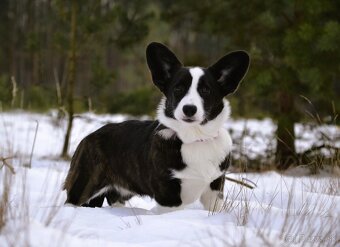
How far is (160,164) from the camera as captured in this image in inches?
139

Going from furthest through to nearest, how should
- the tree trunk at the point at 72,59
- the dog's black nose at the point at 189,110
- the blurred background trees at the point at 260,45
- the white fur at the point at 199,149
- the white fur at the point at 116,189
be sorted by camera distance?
1. the tree trunk at the point at 72,59
2. the blurred background trees at the point at 260,45
3. the white fur at the point at 116,189
4. the white fur at the point at 199,149
5. the dog's black nose at the point at 189,110

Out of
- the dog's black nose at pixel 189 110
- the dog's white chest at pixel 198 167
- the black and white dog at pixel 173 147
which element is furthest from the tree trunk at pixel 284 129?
the dog's black nose at pixel 189 110

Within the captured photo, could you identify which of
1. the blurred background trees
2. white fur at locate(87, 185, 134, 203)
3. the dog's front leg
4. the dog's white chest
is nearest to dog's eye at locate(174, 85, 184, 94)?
the dog's white chest

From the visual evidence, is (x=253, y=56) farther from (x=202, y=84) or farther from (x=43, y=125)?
(x=43, y=125)

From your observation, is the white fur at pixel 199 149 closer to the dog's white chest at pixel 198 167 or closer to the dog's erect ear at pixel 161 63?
the dog's white chest at pixel 198 167

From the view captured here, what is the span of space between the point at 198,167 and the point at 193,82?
560 millimetres

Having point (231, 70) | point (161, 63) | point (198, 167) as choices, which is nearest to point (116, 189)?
point (198, 167)

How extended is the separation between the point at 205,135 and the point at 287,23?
15.0ft

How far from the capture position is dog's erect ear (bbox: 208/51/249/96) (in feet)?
12.2

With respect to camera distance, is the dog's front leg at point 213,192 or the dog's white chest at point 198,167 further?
the dog's front leg at point 213,192

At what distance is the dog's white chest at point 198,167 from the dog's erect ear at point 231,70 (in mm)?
437

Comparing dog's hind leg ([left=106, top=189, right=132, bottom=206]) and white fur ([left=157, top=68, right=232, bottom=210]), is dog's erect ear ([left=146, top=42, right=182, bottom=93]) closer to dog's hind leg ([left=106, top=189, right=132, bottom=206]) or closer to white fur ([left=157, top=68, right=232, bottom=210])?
white fur ([left=157, top=68, right=232, bottom=210])

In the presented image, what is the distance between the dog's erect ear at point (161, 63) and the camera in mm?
3752

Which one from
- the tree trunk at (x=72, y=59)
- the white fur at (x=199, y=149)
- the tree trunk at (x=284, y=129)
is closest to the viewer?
the white fur at (x=199, y=149)
